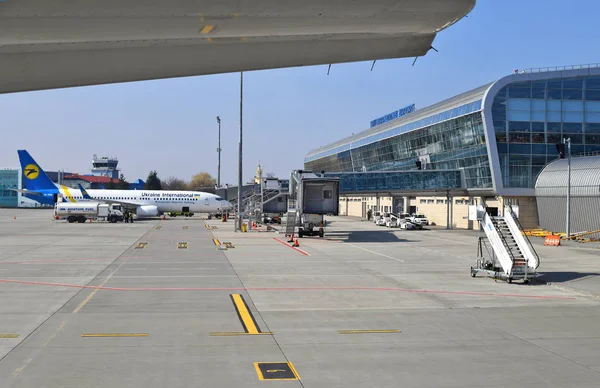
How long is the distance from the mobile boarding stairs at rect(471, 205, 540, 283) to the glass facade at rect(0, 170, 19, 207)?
156 m

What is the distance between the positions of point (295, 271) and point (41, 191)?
67334mm

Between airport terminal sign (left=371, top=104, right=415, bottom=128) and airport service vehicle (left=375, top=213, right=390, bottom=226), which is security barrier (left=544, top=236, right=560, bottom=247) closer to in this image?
airport service vehicle (left=375, top=213, right=390, bottom=226)

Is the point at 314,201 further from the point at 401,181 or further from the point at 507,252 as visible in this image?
the point at 507,252

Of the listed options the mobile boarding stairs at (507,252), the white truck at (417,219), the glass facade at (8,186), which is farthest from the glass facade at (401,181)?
the glass facade at (8,186)

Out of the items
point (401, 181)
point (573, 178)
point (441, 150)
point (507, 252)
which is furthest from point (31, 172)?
point (507, 252)

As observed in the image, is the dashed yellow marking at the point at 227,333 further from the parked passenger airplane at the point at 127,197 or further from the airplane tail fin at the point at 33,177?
the airplane tail fin at the point at 33,177

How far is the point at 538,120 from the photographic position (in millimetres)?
61969

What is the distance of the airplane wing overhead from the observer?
7121 millimetres

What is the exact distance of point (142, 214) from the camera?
278 ft

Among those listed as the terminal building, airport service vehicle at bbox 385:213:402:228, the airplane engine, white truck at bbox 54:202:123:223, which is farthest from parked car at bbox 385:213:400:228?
white truck at bbox 54:202:123:223

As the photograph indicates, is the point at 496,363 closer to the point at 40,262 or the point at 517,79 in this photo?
the point at 40,262

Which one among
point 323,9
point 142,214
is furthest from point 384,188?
point 323,9

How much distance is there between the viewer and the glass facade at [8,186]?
6284 inches

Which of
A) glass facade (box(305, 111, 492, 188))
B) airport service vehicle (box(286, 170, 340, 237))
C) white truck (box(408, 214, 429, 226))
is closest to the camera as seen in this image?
airport service vehicle (box(286, 170, 340, 237))
